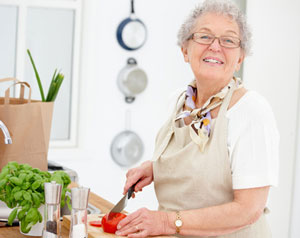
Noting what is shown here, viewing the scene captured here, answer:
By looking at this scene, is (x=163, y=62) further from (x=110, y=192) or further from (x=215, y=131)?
(x=215, y=131)

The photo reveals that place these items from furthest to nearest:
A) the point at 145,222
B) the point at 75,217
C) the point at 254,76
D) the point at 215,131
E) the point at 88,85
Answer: the point at 254,76
the point at 88,85
the point at 215,131
the point at 145,222
the point at 75,217

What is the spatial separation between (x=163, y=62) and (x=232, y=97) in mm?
2017

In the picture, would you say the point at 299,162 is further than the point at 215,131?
Yes

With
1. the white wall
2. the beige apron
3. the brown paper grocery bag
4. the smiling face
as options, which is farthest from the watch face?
the white wall

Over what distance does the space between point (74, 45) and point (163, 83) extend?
0.68m

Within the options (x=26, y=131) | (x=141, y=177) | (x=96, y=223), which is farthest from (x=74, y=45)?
(x=96, y=223)

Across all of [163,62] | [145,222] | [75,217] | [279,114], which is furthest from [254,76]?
[75,217]

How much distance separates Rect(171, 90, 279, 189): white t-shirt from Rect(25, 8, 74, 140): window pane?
1.93 m

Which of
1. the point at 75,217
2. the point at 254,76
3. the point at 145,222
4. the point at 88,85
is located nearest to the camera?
the point at 75,217

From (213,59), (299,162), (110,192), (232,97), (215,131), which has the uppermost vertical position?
(213,59)

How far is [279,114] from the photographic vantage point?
3.72 metres

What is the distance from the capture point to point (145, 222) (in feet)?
5.08

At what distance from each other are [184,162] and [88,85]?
1.86 meters

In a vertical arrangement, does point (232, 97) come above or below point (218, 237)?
above
